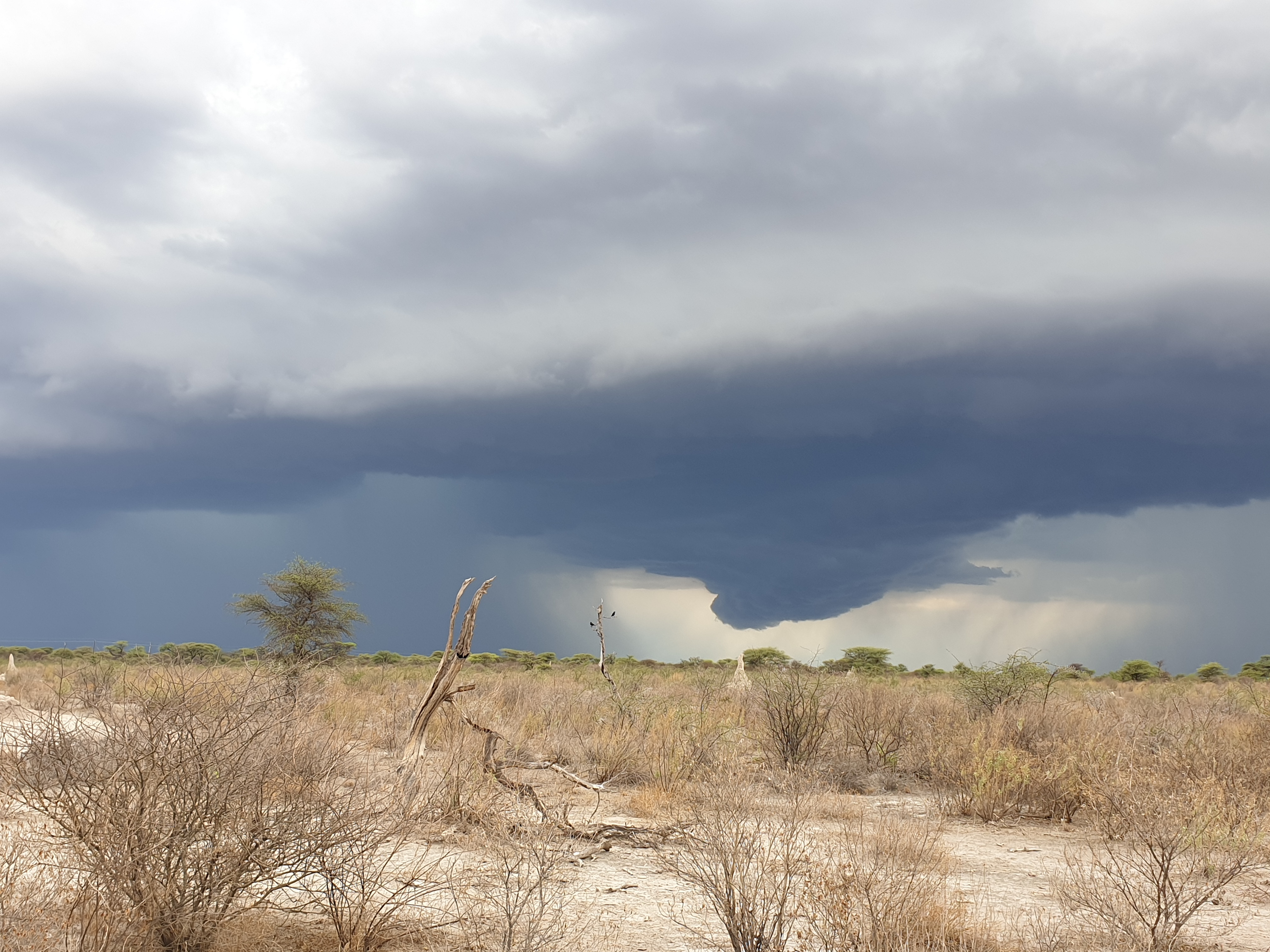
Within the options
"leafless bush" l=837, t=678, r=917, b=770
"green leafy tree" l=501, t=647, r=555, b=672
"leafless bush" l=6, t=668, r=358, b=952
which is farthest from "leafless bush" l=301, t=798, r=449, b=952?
"green leafy tree" l=501, t=647, r=555, b=672

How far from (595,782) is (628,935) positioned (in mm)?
7256

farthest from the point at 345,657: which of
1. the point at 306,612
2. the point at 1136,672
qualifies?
the point at 1136,672

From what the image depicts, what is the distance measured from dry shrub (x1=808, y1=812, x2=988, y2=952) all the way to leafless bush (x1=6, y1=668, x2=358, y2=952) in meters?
3.71

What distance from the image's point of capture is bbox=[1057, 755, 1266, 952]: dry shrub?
21.1 ft

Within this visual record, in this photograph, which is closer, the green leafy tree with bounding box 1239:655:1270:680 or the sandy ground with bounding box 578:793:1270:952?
the sandy ground with bounding box 578:793:1270:952

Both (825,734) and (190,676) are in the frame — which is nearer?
(190,676)

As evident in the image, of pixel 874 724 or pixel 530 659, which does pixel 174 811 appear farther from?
pixel 530 659

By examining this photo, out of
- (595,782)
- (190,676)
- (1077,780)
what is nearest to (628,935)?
(190,676)

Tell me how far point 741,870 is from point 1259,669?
2243 inches

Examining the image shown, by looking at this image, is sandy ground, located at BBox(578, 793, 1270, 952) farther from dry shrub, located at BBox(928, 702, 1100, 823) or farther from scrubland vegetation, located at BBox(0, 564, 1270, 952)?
dry shrub, located at BBox(928, 702, 1100, 823)

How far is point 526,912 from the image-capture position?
6594mm

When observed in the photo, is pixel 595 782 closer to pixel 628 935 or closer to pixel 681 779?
pixel 681 779

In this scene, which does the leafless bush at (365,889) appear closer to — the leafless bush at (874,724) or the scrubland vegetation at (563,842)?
the scrubland vegetation at (563,842)

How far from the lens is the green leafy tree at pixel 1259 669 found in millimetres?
47719
